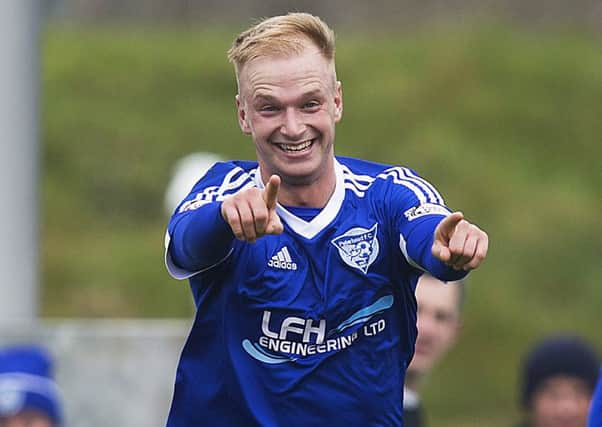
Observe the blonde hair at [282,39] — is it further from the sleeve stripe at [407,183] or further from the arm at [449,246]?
the arm at [449,246]

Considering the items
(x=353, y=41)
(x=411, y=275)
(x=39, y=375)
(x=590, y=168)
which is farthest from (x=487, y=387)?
(x=411, y=275)

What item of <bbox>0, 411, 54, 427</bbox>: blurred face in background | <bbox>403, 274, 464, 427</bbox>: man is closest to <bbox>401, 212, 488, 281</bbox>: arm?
<bbox>403, 274, 464, 427</bbox>: man

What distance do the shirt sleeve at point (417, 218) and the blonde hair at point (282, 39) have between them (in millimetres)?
418

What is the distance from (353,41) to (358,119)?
125 centimetres

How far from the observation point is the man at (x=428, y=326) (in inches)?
257

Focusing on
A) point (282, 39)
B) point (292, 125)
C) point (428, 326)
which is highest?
point (282, 39)

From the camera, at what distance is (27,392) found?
705cm

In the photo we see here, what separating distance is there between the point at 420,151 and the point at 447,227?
1051 centimetres

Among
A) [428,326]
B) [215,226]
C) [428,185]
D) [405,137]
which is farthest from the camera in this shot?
[405,137]

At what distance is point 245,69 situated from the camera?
14.2 feet

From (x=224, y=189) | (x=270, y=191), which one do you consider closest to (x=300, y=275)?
(x=224, y=189)

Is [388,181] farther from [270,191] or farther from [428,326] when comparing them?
[428,326]

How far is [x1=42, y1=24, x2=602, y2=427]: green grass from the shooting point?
1312 centimetres

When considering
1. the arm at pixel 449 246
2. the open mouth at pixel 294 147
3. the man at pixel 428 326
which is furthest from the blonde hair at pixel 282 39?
the man at pixel 428 326
